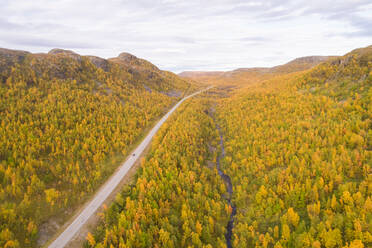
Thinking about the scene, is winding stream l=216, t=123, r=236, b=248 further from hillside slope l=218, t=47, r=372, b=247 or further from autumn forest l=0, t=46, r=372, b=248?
hillside slope l=218, t=47, r=372, b=247

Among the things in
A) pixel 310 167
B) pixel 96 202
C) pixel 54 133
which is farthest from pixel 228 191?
pixel 54 133

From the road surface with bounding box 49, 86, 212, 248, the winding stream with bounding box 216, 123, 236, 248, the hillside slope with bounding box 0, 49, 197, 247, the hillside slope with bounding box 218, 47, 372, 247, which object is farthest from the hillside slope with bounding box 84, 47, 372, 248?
the hillside slope with bounding box 0, 49, 197, 247

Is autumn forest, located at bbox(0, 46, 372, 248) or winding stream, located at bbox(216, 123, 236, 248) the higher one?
autumn forest, located at bbox(0, 46, 372, 248)

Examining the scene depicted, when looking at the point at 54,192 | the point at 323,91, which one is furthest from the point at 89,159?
the point at 323,91

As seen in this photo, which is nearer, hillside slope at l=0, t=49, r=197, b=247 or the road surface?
the road surface

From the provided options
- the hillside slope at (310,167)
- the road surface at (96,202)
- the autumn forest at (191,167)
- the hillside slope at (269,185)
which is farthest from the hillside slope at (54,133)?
the hillside slope at (310,167)

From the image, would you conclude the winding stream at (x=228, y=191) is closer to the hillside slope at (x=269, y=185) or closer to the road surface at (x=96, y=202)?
the hillside slope at (x=269, y=185)

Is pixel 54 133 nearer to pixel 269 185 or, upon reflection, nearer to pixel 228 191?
pixel 228 191

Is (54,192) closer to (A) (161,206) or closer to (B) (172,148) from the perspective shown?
(A) (161,206)
